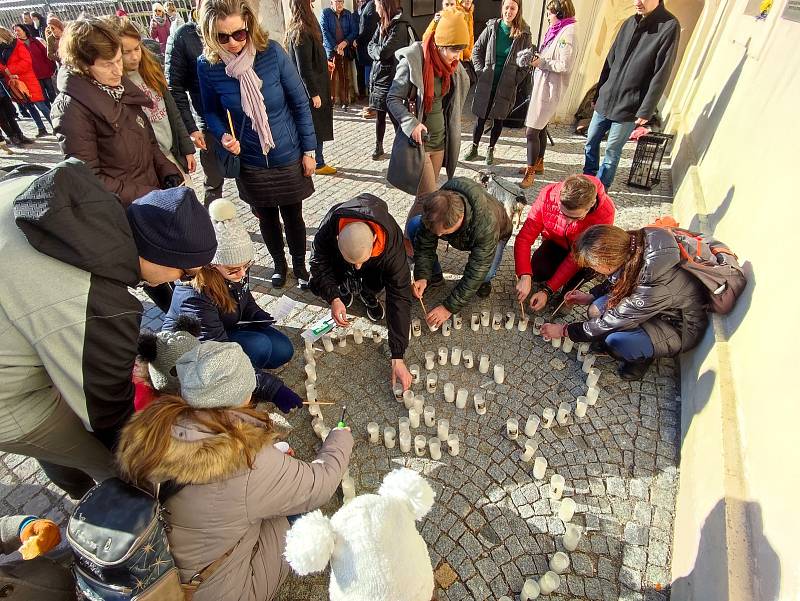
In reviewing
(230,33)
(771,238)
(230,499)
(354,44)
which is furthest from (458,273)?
(354,44)

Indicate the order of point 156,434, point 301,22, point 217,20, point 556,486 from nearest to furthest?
1. point 156,434
2. point 556,486
3. point 217,20
4. point 301,22

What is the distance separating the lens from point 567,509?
273 cm

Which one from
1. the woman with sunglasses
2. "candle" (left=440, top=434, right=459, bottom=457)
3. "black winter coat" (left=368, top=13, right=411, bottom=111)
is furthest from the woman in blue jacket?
"black winter coat" (left=368, top=13, right=411, bottom=111)

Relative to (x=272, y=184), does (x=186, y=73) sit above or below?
above

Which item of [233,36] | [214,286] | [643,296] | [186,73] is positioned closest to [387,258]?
[214,286]

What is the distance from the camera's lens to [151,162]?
3734 mm

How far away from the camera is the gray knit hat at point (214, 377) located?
1901 millimetres

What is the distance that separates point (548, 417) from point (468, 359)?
0.83 metres

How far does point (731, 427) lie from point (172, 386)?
315 centimetres

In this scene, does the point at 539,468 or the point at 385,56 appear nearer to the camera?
the point at 539,468

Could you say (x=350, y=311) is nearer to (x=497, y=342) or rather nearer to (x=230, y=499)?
(x=497, y=342)

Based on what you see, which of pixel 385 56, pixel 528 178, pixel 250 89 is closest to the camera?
pixel 250 89

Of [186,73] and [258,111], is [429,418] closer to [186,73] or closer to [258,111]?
[258,111]

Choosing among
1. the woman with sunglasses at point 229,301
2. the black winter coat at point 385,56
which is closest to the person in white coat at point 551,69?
the black winter coat at point 385,56
